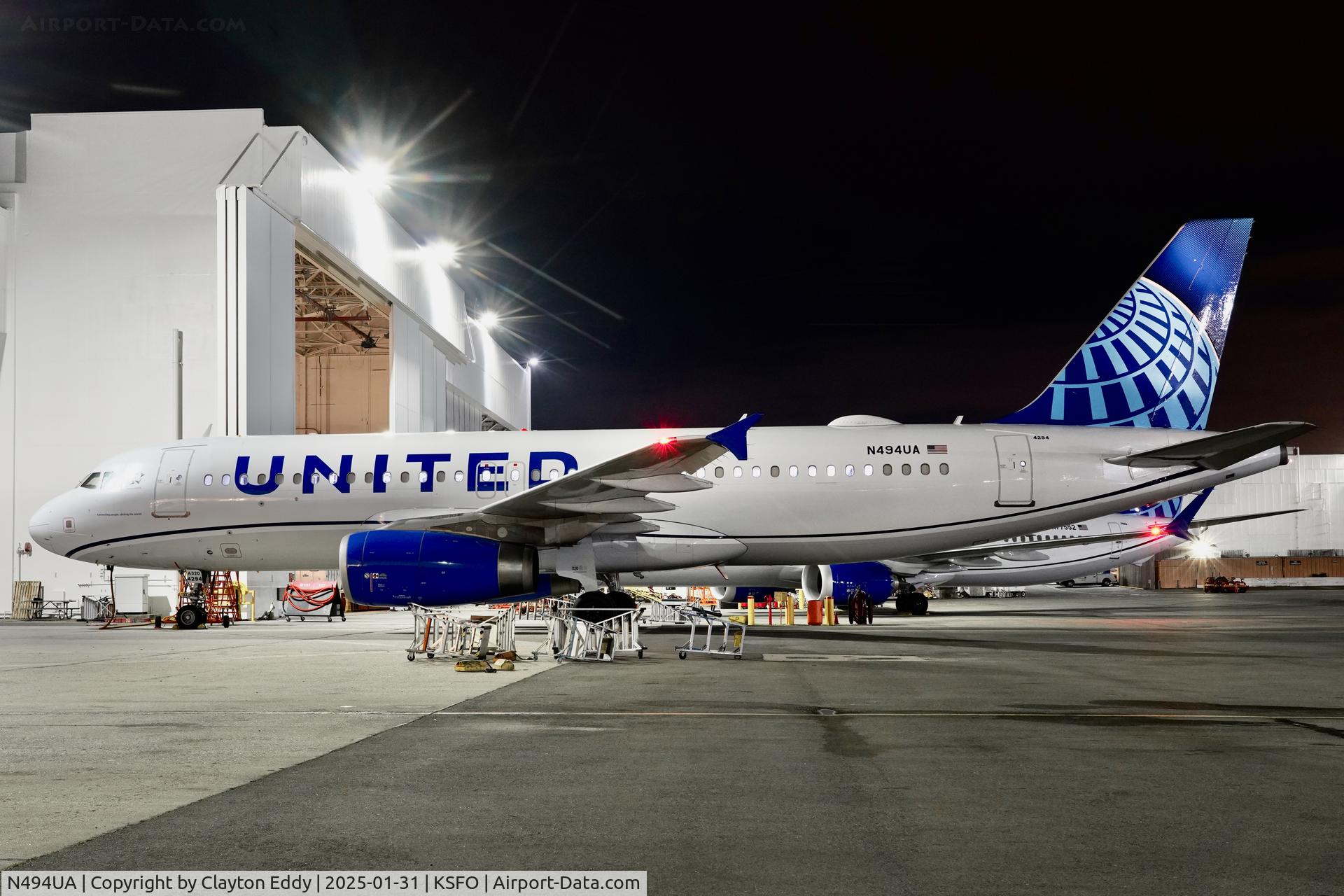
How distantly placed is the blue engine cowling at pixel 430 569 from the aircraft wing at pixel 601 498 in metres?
0.92

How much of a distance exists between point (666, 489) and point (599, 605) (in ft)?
7.38

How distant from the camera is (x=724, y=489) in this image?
1964 centimetres

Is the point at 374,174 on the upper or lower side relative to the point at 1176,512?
upper

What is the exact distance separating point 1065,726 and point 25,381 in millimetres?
32752

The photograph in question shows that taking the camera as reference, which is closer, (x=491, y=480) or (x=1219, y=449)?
(x=1219, y=449)

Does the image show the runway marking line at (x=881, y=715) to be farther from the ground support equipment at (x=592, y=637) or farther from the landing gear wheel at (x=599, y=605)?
the landing gear wheel at (x=599, y=605)

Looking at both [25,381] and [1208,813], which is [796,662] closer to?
[1208,813]

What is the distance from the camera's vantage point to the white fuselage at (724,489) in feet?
63.9

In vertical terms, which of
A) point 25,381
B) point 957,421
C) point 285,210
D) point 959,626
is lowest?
point 959,626

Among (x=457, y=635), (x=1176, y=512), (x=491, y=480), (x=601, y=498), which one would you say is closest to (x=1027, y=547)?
(x=1176, y=512)

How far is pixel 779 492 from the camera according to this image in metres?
19.6

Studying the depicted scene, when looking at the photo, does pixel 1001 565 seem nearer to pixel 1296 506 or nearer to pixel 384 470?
pixel 384 470

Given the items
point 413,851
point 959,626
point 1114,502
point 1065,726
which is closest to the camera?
point 413,851

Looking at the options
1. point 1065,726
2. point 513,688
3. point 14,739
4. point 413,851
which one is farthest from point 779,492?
point 413,851
